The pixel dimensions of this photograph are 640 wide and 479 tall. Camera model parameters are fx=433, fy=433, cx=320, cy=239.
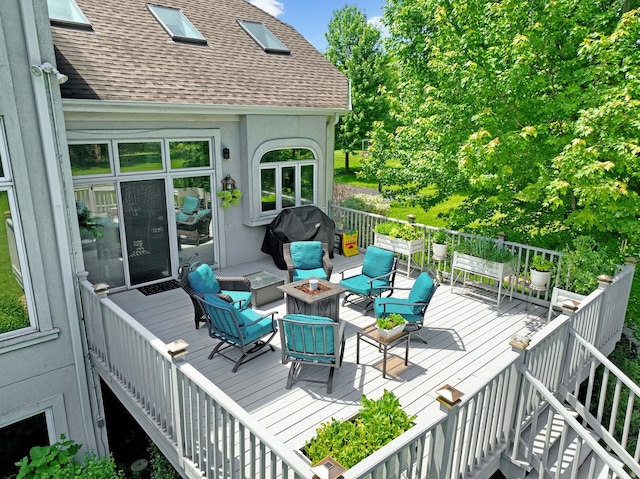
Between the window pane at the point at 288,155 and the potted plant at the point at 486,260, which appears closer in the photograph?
the potted plant at the point at 486,260

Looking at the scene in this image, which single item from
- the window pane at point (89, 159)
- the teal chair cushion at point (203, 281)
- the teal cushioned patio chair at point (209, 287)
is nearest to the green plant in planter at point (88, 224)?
the window pane at point (89, 159)

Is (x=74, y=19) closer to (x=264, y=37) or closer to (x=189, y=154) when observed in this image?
(x=189, y=154)

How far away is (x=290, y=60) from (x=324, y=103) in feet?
6.13

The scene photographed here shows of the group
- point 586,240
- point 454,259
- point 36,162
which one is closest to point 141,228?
point 36,162

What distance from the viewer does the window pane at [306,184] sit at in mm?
10336

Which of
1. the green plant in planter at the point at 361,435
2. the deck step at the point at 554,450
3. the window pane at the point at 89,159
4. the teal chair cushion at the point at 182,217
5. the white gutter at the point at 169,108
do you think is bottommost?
the deck step at the point at 554,450

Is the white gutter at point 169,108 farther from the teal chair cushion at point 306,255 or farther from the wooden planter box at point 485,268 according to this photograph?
the wooden planter box at point 485,268

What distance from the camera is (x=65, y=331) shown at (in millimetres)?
5527

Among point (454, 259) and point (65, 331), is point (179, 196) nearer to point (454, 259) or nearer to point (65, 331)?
point (65, 331)

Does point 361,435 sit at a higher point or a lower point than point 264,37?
lower

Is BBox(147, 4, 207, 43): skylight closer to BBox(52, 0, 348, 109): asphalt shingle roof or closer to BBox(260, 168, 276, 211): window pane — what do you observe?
BBox(52, 0, 348, 109): asphalt shingle roof

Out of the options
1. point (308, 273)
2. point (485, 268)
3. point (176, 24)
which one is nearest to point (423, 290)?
point (485, 268)

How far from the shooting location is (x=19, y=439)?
5547 millimetres

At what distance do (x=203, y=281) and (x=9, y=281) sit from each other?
2315mm
